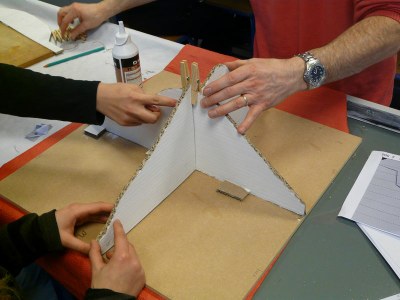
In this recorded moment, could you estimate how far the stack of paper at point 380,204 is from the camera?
72cm

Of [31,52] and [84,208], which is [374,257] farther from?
[31,52]

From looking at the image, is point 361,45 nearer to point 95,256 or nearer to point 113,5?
point 95,256

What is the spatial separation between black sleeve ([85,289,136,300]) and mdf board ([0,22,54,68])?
862mm

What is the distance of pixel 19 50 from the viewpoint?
1.30 meters

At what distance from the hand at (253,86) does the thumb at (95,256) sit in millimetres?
321

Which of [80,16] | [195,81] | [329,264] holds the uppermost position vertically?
[195,81]

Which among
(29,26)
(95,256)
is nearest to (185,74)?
(95,256)

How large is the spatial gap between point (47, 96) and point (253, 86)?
460 mm

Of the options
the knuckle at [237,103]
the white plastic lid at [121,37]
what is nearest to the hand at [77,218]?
the knuckle at [237,103]

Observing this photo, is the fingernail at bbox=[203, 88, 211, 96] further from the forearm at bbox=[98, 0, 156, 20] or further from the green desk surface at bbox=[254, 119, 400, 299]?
the forearm at bbox=[98, 0, 156, 20]

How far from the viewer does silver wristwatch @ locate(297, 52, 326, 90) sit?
0.91m

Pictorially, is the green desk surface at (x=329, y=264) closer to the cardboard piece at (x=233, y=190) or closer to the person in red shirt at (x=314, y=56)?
the cardboard piece at (x=233, y=190)

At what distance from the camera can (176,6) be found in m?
2.17

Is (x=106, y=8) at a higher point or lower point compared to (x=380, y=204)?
higher
